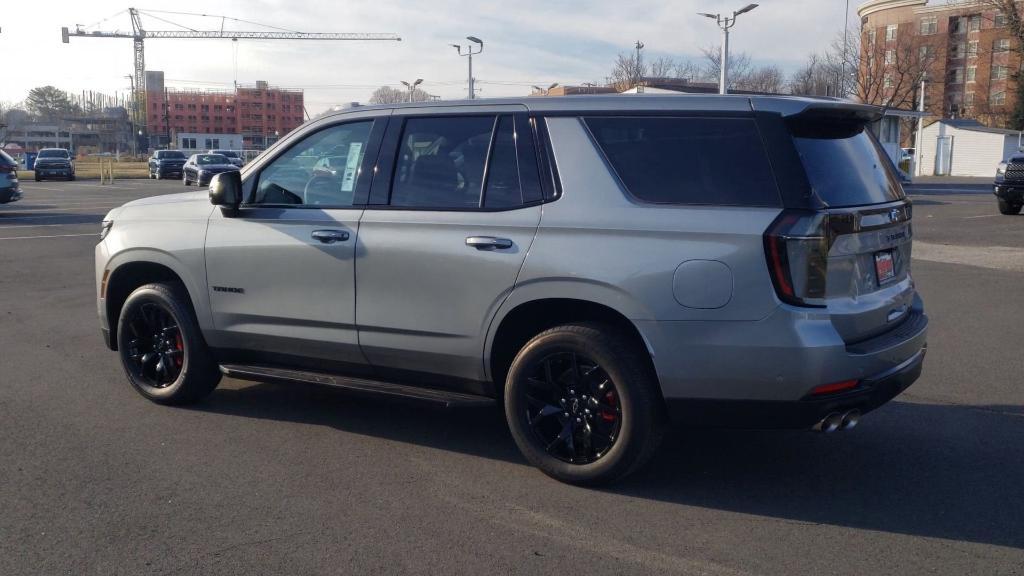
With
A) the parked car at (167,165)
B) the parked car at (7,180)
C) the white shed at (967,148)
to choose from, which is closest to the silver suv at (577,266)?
the parked car at (7,180)

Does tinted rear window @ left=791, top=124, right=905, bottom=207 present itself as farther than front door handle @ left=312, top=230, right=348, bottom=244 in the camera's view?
No

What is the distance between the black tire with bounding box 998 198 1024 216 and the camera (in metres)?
23.9

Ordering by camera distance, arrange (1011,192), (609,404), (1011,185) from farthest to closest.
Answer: (1011,192), (1011,185), (609,404)

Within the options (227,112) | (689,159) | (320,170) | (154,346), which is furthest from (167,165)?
(227,112)

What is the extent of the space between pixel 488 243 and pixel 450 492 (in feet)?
4.13

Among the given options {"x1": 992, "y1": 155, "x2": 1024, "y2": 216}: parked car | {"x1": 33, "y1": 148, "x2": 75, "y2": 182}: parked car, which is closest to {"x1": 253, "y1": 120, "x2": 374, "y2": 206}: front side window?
{"x1": 992, "y1": 155, "x2": 1024, "y2": 216}: parked car

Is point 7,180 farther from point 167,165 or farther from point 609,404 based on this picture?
point 167,165

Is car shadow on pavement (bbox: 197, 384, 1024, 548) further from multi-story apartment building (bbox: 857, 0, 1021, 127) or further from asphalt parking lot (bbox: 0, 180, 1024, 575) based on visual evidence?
multi-story apartment building (bbox: 857, 0, 1021, 127)

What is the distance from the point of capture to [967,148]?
205 ft

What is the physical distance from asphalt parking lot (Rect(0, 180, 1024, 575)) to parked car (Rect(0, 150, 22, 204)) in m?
17.2

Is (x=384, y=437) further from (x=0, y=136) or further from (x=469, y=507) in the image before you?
(x=0, y=136)

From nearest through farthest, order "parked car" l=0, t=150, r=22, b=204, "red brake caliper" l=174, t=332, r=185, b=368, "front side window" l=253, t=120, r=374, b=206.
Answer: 1. "front side window" l=253, t=120, r=374, b=206
2. "red brake caliper" l=174, t=332, r=185, b=368
3. "parked car" l=0, t=150, r=22, b=204

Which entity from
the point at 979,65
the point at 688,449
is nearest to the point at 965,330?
the point at 688,449

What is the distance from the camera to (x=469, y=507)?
15.0ft
